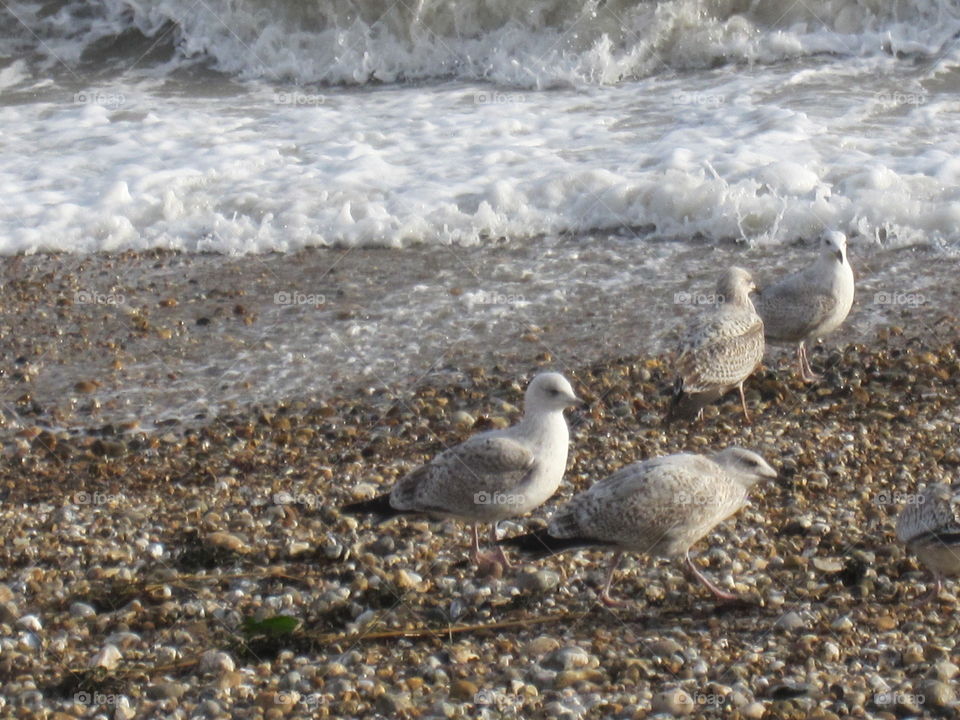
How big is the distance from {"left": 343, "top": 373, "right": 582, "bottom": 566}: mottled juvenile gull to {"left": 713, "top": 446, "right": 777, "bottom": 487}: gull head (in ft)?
1.99

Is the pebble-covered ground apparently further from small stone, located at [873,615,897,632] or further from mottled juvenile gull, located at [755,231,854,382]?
mottled juvenile gull, located at [755,231,854,382]

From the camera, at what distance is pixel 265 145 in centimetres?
1134

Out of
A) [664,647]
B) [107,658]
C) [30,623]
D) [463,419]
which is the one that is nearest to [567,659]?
[664,647]

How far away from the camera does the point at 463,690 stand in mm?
4379

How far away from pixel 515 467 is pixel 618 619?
688mm

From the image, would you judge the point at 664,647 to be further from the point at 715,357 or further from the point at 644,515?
the point at 715,357

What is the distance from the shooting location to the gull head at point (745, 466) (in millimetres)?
5148

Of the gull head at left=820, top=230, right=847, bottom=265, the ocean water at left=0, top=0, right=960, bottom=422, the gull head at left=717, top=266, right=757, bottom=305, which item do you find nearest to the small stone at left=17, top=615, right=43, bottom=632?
the ocean water at left=0, top=0, right=960, bottom=422

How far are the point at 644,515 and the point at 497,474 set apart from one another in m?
0.60

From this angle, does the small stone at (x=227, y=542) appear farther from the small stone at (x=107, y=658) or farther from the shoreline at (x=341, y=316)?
the shoreline at (x=341, y=316)

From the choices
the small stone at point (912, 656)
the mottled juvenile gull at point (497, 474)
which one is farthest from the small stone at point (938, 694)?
the mottled juvenile gull at point (497, 474)

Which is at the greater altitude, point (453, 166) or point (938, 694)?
point (453, 166)

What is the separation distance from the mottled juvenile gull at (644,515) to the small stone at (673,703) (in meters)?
0.63

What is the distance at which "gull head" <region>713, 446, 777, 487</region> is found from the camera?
515 cm
